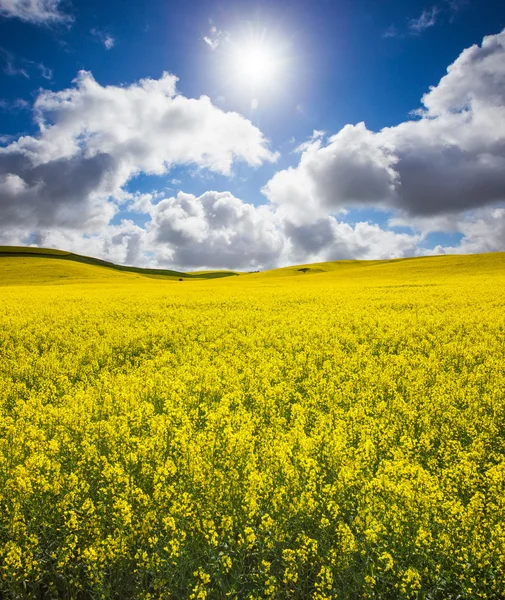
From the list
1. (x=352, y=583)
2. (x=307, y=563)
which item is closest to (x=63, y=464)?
(x=307, y=563)

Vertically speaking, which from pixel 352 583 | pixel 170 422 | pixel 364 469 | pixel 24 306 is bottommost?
pixel 352 583

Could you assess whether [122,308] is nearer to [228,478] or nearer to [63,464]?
[63,464]

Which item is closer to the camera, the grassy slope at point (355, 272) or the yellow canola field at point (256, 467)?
the yellow canola field at point (256, 467)

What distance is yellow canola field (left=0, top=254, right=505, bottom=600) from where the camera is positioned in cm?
345

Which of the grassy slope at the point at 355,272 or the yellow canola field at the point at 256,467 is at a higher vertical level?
the grassy slope at the point at 355,272

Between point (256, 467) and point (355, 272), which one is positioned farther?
point (355, 272)

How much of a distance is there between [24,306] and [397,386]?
1965 centimetres

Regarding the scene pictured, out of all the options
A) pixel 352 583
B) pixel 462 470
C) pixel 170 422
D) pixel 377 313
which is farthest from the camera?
pixel 377 313

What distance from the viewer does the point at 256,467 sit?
481 cm

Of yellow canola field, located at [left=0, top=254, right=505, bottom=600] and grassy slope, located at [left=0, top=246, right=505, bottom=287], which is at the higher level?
grassy slope, located at [left=0, top=246, right=505, bottom=287]

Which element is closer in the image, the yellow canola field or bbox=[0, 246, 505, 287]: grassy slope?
the yellow canola field

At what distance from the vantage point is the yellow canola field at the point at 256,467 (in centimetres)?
345

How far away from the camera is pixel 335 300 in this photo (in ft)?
70.1

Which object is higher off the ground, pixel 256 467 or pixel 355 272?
pixel 355 272
